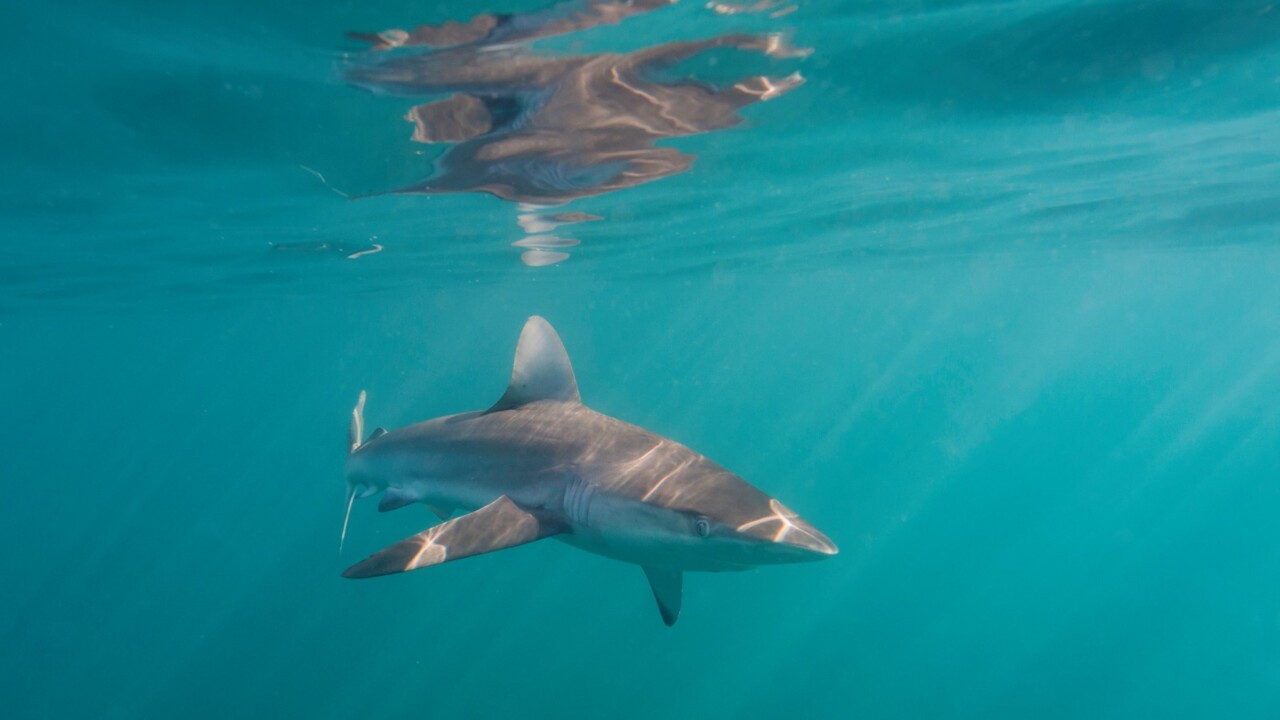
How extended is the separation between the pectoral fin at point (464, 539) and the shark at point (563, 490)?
1cm

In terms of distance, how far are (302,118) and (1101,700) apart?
33860 millimetres

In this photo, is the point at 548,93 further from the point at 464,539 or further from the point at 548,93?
the point at 464,539

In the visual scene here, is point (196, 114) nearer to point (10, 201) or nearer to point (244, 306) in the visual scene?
point (10, 201)

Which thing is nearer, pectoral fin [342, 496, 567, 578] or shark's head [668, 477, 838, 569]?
shark's head [668, 477, 838, 569]

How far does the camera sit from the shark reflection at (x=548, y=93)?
706cm

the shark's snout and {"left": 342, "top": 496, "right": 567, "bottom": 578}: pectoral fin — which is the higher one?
the shark's snout

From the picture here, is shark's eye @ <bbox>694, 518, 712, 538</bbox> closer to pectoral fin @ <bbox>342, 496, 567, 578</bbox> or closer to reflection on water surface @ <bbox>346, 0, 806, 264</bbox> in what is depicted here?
pectoral fin @ <bbox>342, 496, 567, 578</bbox>

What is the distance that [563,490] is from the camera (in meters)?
5.65

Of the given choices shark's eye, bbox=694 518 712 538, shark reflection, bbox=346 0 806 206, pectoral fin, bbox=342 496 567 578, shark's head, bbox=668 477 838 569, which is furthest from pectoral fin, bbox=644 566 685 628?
shark reflection, bbox=346 0 806 206

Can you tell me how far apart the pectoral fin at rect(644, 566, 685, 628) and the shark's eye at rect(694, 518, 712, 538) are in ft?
5.77

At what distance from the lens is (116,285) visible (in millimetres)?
24688

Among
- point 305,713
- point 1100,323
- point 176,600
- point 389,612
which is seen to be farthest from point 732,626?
point 1100,323

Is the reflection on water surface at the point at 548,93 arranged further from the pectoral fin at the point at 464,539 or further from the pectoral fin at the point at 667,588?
the pectoral fin at the point at 667,588

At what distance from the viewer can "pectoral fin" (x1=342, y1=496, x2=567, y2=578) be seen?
4.45m
